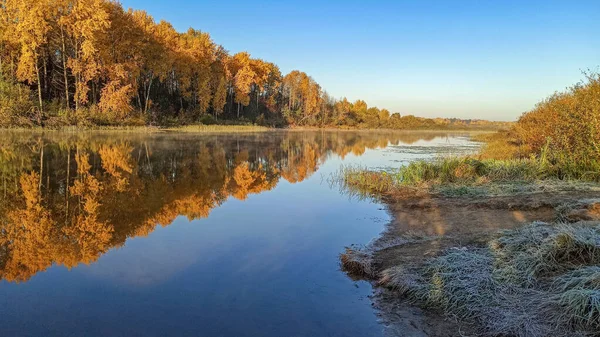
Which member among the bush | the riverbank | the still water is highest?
the bush

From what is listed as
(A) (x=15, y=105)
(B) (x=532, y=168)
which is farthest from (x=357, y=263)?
(A) (x=15, y=105)

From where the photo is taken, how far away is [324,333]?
376 cm

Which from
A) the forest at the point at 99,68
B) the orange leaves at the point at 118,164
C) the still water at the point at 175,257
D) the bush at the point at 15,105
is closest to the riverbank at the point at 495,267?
the still water at the point at 175,257

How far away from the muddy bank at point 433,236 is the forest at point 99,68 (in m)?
31.8

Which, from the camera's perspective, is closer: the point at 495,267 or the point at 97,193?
the point at 495,267

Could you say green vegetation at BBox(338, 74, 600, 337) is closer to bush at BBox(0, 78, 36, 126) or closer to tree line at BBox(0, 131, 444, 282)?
tree line at BBox(0, 131, 444, 282)

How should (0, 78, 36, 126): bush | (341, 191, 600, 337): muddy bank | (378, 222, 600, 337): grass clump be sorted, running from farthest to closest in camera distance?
(0, 78, 36, 126): bush
(341, 191, 600, 337): muddy bank
(378, 222, 600, 337): grass clump

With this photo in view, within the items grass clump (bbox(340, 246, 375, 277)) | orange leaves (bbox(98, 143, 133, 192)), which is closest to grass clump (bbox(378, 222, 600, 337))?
grass clump (bbox(340, 246, 375, 277))

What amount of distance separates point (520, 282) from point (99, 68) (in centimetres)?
3829

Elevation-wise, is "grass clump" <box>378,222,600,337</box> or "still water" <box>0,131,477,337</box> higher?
"grass clump" <box>378,222,600,337</box>

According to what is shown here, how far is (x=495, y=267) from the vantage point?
4.61 m

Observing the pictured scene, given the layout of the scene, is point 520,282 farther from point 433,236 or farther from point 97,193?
point 97,193

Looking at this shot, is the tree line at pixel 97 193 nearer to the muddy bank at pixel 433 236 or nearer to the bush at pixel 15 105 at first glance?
the muddy bank at pixel 433 236

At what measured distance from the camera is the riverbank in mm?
3625
